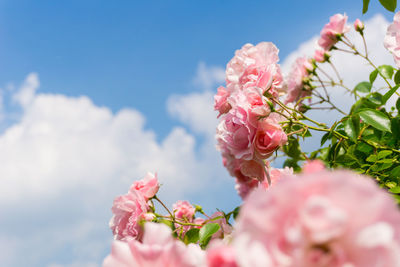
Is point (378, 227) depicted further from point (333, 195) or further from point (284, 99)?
point (284, 99)

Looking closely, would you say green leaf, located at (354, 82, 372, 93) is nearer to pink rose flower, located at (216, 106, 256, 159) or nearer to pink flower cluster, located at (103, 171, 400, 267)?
pink rose flower, located at (216, 106, 256, 159)

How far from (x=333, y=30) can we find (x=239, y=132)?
1.15 meters

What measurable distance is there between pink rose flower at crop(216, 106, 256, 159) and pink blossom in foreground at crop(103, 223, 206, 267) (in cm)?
67

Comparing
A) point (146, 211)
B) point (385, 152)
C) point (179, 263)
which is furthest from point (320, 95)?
point (179, 263)

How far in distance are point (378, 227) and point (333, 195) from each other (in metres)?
0.04

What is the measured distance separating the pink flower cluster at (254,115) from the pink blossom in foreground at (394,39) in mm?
325

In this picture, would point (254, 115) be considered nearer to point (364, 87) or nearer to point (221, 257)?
point (221, 257)

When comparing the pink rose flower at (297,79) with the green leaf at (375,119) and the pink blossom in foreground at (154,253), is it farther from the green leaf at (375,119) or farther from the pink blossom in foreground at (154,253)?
the pink blossom in foreground at (154,253)

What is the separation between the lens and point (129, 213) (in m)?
1.33

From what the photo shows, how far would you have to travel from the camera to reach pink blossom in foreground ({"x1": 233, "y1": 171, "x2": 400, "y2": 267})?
33 centimetres

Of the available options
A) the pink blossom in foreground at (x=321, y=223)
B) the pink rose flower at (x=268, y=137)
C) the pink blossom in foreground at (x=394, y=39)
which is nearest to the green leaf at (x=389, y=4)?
the pink blossom in foreground at (x=394, y=39)

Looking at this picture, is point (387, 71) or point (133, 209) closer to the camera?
point (133, 209)

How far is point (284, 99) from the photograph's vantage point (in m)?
2.07

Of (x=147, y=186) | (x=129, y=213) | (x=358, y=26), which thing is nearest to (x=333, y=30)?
(x=358, y=26)
